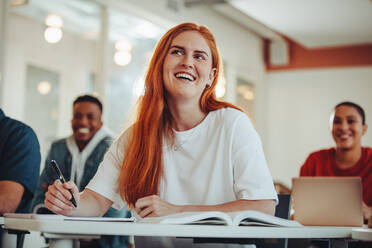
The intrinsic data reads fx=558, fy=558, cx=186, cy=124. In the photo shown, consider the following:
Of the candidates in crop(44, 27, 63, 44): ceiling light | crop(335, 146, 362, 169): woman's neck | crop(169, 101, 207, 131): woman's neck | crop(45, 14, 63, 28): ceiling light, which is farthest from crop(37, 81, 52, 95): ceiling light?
crop(169, 101, 207, 131): woman's neck

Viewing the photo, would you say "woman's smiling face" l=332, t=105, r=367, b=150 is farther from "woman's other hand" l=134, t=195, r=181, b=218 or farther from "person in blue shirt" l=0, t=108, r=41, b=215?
"woman's other hand" l=134, t=195, r=181, b=218

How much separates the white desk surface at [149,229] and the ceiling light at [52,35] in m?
3.84

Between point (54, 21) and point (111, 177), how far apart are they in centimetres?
340

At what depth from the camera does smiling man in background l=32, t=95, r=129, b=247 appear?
12.4 feet

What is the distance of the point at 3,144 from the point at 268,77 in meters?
7.38

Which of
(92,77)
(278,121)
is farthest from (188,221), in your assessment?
(278,121)

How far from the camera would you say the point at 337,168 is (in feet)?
10.8

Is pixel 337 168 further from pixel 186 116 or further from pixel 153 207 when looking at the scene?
pixel 153 207

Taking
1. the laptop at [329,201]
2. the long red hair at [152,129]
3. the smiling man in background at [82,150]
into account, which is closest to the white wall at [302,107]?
the smiling man in background at [82,150]

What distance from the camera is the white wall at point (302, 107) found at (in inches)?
331

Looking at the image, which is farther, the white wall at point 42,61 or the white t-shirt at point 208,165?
the white wall at point 42,61

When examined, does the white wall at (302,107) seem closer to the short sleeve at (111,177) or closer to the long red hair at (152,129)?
the long red hair at (152,129)

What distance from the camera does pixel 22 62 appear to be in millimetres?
4570

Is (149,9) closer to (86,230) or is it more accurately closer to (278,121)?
(278,121)
